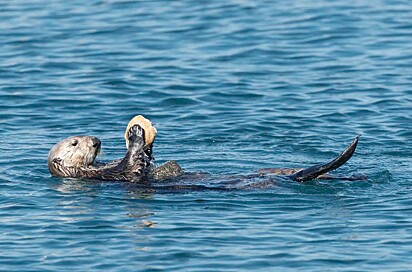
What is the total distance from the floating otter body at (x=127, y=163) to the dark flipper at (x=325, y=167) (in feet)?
0.35

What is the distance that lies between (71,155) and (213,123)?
8.94 feet

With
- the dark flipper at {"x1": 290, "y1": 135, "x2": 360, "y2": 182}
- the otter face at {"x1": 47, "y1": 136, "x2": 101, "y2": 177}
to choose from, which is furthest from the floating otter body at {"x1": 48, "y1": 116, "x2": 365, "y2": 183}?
the dark flipper at {"x1": 290, "y1": 135, "x2": 360, "y2": 182}

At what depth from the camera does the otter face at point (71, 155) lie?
409 inches

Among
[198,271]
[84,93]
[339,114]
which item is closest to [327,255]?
[198,271]

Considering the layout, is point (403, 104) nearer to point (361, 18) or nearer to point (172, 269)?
point (361, 18)

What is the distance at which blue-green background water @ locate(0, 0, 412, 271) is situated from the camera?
8406 millimetres

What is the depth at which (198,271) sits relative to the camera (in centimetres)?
790

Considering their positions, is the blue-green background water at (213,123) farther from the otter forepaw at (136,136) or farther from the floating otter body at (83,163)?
the otter forepaw at (136,136)

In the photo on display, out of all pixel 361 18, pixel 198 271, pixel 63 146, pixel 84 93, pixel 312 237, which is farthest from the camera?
pixel 361 18

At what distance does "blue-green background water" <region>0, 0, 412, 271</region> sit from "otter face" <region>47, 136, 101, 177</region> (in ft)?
0.59

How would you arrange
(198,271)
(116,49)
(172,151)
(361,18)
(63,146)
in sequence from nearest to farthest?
(198,271) → (63,146) → (172,151) → (116,49) → (361,18)

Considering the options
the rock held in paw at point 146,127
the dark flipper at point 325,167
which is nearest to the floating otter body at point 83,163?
the rock held in paw at point 146,127

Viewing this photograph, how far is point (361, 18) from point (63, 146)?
8601 mm

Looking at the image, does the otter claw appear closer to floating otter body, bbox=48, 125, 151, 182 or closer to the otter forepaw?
the otter forepaw
